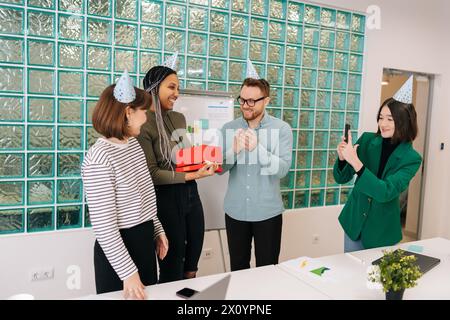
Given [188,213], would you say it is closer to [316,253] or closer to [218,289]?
[218,289]

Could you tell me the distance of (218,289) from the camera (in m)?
1.48

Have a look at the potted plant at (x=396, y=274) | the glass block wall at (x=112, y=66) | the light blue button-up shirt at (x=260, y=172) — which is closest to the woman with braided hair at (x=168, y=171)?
the light blue button-up shirt at (x=260, y=172)

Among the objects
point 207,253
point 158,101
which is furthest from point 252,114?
point 207,253

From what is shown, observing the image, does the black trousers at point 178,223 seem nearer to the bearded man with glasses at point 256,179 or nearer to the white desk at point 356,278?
the bearded man with glasses at point 256,179

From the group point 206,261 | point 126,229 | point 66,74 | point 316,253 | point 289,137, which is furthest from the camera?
point 316,253

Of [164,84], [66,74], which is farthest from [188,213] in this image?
[66,74]

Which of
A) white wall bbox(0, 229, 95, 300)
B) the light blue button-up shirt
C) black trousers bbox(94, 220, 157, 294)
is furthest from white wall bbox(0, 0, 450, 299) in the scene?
black trousers bbox(94, 220, 157, 294)

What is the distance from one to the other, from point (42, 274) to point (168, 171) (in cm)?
127

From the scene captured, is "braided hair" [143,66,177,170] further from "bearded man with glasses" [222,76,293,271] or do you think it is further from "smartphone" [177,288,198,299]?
"smartphone" [177,288,198,299]

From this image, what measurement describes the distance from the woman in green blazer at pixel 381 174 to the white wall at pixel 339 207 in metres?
1.37

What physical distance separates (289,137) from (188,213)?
2.48ft

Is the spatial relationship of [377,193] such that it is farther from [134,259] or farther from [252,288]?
[134,259]

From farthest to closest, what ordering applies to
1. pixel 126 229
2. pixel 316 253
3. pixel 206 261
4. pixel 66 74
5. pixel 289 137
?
pixel 316 253, pixel 206 261, pixel 66 74, pixel 289 137, pixel 126 229

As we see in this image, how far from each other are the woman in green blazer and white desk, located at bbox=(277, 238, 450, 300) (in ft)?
0.44
